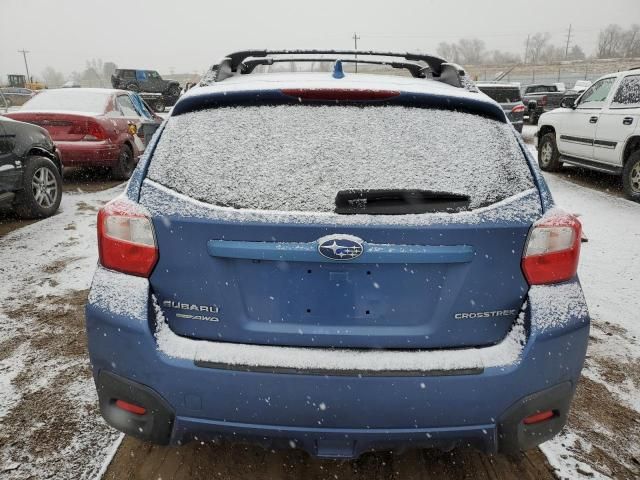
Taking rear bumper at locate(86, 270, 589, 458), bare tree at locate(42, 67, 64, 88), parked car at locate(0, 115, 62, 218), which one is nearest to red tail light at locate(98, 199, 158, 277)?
rear bumper at locate(86, 270, 589, 458)

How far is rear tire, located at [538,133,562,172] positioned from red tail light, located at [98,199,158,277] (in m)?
10.4

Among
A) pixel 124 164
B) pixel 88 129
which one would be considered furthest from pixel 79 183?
pixel 88 129

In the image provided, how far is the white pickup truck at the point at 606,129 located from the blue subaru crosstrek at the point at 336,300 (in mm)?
7288

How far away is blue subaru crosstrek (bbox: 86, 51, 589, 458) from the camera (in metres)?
1.71

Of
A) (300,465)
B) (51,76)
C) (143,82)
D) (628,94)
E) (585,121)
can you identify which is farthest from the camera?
(51,76)

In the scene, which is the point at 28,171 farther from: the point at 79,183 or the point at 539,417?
the point at 539,417

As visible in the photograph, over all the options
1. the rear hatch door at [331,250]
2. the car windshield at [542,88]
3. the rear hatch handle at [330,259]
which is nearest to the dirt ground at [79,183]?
the rear hatch door at [331,250]

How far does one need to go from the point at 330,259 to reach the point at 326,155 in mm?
413

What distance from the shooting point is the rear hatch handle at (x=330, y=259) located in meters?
1.69

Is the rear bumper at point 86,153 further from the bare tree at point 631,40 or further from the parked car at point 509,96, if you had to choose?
the bare tree at point 631,40

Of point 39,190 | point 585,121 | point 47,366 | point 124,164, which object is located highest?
point 585,121

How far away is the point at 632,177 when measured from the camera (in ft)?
26.1

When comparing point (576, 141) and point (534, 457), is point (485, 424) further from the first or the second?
point (576, 141)

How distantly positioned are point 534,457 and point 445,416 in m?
0.95
